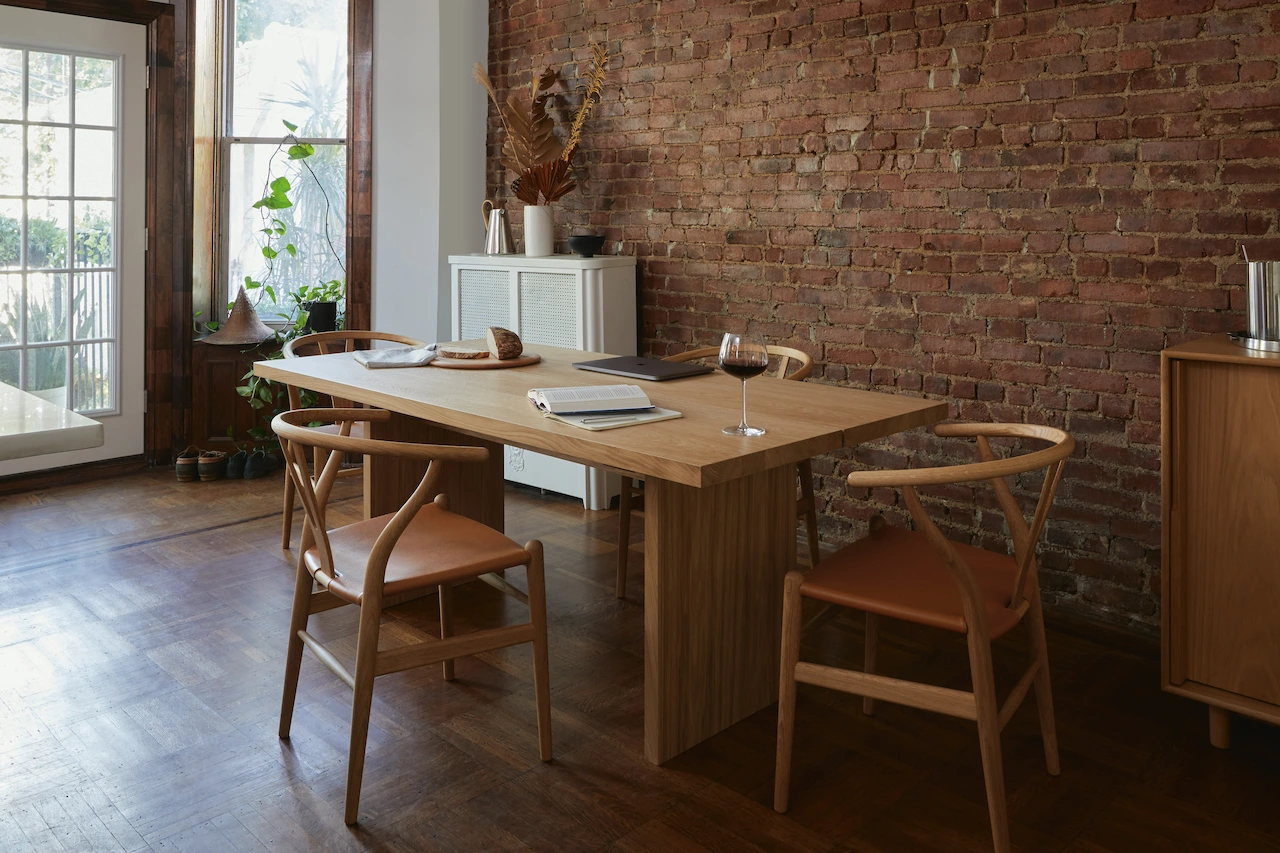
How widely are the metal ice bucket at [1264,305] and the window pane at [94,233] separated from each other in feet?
16.4

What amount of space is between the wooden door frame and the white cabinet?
152cm

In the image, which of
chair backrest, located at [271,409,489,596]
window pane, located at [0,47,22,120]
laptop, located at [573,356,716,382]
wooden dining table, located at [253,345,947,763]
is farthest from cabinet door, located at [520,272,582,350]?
window pane, located at [0,47,22,120]

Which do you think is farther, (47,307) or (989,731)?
(47,307)

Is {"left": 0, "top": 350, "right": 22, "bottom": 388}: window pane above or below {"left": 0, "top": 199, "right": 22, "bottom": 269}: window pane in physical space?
below

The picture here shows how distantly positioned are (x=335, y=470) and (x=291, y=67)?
13.2 ft

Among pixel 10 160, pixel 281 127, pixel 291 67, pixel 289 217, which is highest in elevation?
pixel 291 67

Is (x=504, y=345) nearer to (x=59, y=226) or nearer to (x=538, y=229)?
(x=538, y=229)

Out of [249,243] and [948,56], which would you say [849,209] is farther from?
[249,243]

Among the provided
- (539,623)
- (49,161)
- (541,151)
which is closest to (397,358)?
(539,623)

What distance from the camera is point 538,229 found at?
4.97 metres

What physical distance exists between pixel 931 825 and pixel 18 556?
356 centimetres

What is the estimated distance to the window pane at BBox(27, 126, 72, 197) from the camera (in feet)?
16.4

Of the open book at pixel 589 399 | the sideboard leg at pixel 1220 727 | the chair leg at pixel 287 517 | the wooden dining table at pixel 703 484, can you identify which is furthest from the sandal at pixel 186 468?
the sideboard leg at pixel 1220 727

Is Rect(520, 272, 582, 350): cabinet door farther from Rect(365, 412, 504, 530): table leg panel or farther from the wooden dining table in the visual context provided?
the wooden dining table
